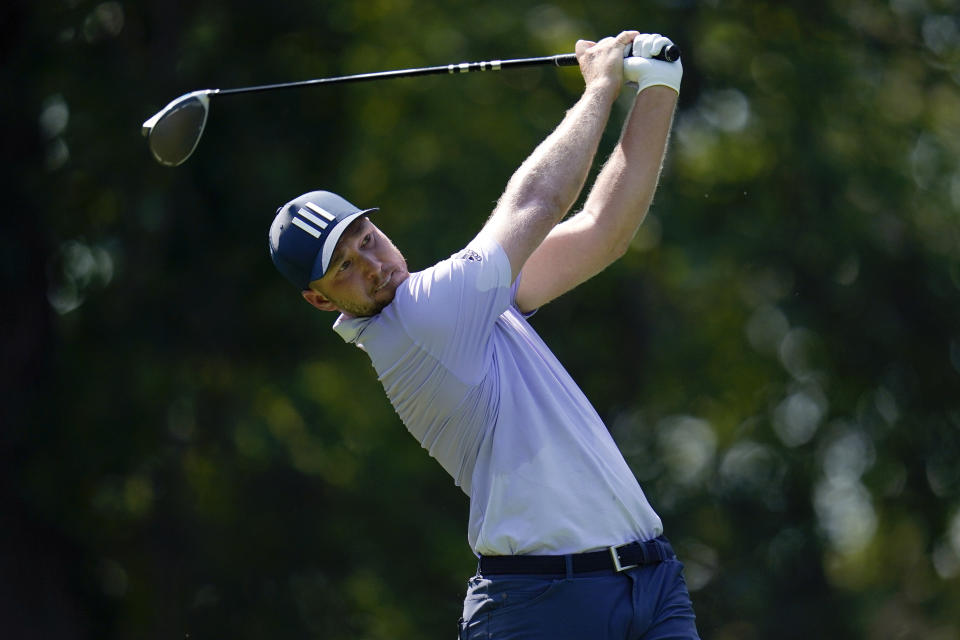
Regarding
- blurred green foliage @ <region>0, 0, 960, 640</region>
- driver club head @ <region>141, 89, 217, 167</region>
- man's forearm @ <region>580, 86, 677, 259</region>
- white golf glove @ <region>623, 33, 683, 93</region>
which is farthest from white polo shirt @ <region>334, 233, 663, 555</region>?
blurred green foliage @ <region>0, 0, 960, 640</region>

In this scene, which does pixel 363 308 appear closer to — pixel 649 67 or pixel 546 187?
pixel 546 187

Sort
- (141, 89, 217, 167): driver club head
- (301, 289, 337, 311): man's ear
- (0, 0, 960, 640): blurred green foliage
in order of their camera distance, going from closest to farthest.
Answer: (301, 289, 337, 311): man's ear < (141, 89, 217, 167): driver club head < (0, 0, 960, 640): blurred green foliage

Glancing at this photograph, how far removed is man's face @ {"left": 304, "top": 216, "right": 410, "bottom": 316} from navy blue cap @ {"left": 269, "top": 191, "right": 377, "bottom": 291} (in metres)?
0.03

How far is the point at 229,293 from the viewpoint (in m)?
11.9

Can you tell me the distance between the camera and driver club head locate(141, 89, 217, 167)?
520 centimetres

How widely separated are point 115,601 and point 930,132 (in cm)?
776

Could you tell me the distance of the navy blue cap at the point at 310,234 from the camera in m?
3.80

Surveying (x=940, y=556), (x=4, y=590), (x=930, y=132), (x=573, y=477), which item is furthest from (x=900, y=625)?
(x=573, y=477)

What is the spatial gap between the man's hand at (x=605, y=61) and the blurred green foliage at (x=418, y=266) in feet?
22.1

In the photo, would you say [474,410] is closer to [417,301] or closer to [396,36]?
[417,301]

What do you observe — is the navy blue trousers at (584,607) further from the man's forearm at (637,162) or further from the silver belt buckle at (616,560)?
the man's forearm at (637,162)

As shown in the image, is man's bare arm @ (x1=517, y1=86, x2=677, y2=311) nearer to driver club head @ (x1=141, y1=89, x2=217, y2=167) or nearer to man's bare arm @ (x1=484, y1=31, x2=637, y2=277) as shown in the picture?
man's bare arm @ (x1=484, y1=31, x2=637, y2=277)

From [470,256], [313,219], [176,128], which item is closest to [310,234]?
[313,219]

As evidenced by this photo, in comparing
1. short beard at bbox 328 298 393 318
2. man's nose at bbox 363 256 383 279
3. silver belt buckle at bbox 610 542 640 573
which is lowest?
silver belt buckle at bbox 610 542 640 573
